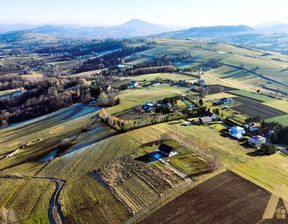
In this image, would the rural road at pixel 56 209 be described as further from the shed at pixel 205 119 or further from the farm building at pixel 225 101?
the farm building at pixel 225 101

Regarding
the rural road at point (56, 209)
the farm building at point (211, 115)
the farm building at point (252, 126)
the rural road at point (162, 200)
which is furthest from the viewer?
the farm building at point (211, 115)

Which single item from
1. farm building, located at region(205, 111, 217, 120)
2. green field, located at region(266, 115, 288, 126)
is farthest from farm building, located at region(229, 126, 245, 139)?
green field, located at region(266, 115, 288, 126)

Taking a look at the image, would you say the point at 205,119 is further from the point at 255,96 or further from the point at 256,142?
the point at 255,96

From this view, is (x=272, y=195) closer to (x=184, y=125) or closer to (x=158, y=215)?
(x=158, y=215)

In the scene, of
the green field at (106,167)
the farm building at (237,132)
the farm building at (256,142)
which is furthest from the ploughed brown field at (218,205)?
the farm building at (237,132)

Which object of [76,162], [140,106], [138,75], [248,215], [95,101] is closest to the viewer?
[248,215]

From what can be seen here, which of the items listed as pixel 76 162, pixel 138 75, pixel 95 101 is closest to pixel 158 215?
pixel 76 162
